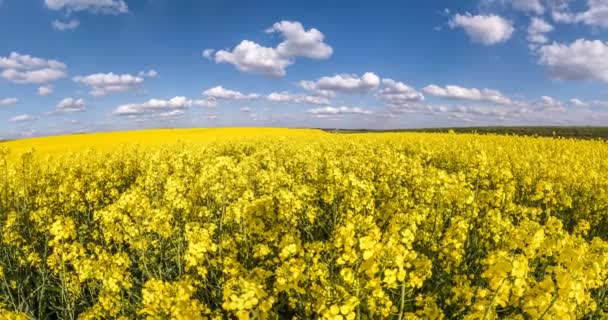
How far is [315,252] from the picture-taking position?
14.7ft

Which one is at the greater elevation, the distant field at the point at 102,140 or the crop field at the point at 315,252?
the distant field at the point at 102,140

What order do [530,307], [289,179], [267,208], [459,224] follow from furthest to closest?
[289,179]
[267,208]
[459,224]
[530,307]

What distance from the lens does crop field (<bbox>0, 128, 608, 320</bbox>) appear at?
10.5ft

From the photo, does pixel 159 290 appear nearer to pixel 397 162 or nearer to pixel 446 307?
pixel 446 307

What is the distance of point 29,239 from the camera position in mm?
8727

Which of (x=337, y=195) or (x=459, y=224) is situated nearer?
(x=459, y=224)

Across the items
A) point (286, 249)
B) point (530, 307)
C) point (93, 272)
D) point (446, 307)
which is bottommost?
point (446, 307)

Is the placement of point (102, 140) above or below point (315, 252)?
above

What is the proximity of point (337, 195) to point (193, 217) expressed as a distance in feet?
9.19

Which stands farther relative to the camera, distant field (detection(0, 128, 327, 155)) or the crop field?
distant field (detection(0, 128, 327, 155))

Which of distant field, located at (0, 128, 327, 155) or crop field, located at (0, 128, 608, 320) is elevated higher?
distant field, located at (0, 128, 327, 155)

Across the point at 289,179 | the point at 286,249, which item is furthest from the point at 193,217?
the point at 286,249

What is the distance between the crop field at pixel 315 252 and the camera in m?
3.20

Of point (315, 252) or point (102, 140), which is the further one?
point (102, 140)
